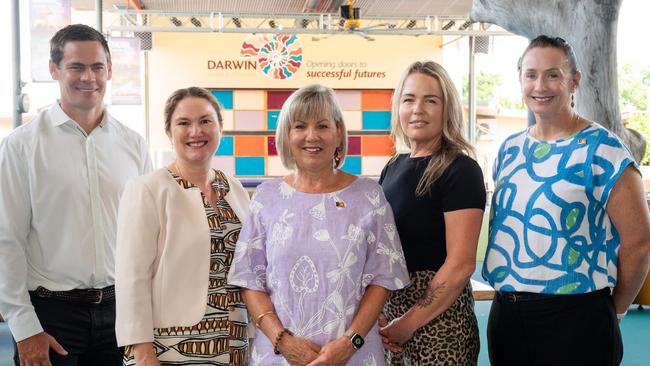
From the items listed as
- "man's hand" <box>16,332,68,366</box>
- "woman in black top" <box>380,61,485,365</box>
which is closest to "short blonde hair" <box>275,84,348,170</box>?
"woman in black top" <box>380,61,485,365</box>

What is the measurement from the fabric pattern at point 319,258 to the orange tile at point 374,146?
1356 cm

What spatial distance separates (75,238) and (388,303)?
42.2 inches

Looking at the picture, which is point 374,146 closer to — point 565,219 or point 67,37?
point 67,37

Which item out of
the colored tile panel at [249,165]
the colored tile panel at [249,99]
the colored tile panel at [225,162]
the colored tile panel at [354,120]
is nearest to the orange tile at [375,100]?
the colored tile panel at [354,120]

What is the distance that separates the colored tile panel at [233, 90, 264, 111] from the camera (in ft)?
49.5

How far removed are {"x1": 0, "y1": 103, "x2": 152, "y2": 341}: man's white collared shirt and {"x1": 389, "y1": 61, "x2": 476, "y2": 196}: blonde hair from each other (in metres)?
1.09

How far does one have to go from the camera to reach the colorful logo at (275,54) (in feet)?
48.9

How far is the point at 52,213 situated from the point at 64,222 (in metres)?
0.05

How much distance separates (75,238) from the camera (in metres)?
2.32

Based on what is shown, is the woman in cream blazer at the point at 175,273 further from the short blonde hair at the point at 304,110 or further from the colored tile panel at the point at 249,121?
the colored tile panel at the point at 249,121

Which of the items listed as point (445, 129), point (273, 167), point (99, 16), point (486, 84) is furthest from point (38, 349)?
point (486, 84)

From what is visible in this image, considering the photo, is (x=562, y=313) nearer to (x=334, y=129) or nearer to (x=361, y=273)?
(x=361, y=273)

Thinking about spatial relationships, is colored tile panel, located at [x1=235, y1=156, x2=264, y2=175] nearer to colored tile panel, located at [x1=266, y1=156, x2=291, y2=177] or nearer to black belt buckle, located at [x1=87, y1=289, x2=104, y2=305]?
colored tile panel, located at [x1=266, y1=156, x2=291, y2=177]

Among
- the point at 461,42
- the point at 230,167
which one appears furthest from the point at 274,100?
the point at 461,42
